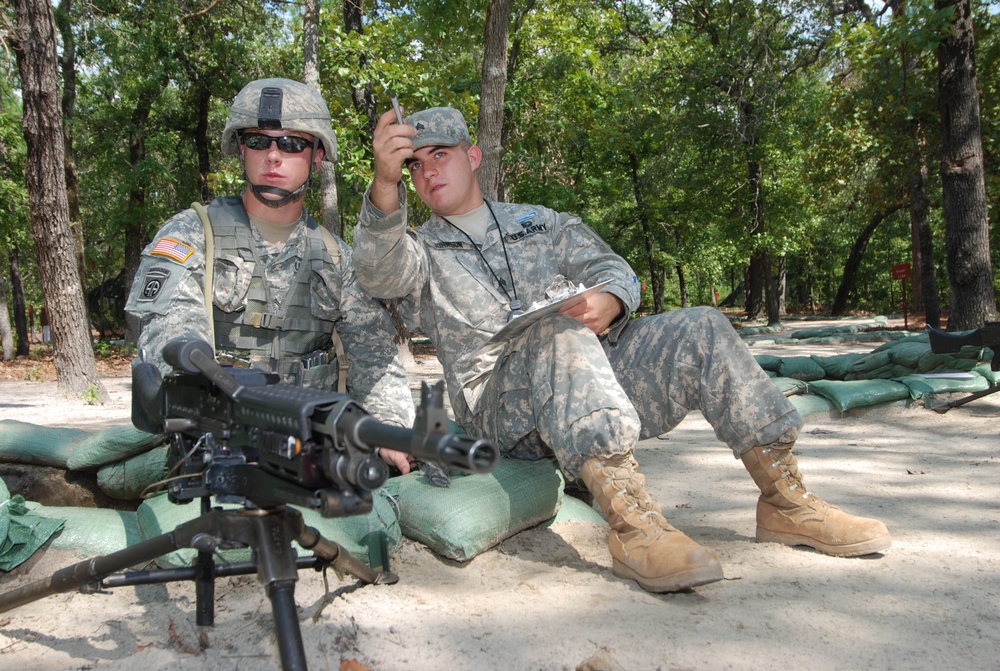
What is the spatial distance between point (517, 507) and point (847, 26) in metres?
10.5

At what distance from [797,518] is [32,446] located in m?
2.58

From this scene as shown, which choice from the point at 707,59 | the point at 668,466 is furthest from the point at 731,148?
the point at 668,466

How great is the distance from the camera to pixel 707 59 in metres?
15.1

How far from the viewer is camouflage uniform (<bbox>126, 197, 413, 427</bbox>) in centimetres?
236

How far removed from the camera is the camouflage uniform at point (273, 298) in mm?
2359

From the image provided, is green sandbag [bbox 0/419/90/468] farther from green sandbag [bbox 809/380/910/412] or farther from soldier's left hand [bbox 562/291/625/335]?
green sandbag [bbox 809/380/910/412]

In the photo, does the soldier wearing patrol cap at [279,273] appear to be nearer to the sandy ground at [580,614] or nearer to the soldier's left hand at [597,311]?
the sandy ground at [580,614]

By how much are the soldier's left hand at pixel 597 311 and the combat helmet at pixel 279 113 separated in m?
1.04

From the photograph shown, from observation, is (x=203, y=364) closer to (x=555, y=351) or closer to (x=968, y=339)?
(x=555, y=351)

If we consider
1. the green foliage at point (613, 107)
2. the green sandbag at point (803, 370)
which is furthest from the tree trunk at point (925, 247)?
the green sandbag at point (803, 370)

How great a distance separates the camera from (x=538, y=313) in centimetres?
240

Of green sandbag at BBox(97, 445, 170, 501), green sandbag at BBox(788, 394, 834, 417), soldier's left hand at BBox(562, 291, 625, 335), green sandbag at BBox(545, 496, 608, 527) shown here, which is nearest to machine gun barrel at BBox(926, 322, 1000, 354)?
green sandbag at BBox(788, 394, 834, 417)

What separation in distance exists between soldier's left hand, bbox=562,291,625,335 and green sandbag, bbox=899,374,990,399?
3294mm

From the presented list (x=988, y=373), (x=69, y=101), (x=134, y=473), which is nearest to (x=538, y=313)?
(x=134, y=473)
